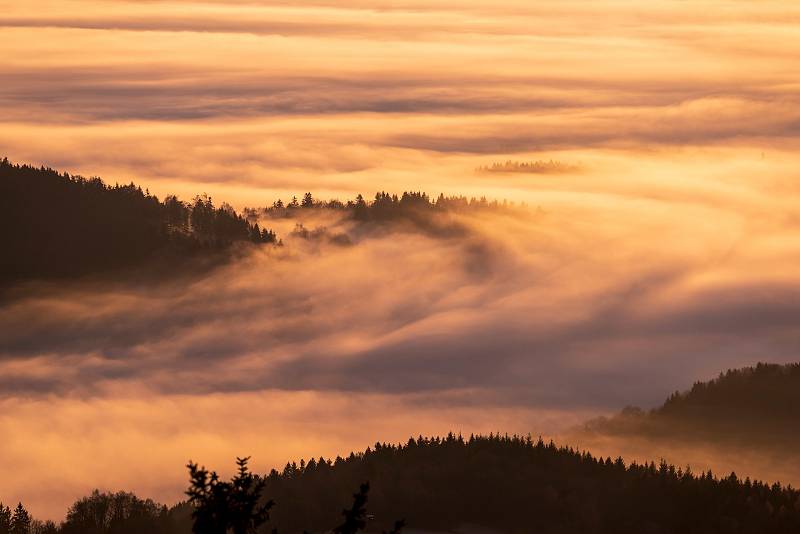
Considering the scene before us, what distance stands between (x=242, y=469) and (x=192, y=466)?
1.82 m

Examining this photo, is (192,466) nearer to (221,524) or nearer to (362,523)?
(221,524)

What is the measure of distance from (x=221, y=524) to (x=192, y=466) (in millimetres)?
2177

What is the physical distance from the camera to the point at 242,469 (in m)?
53.8

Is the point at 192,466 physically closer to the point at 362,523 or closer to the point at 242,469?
the point at 242,469

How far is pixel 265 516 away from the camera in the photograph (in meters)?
55.3

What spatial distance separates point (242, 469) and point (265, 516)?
2.45 meters

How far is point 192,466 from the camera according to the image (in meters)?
52.8

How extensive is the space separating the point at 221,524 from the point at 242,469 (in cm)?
190

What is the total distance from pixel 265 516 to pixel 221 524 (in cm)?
244

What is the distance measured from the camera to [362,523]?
177 feet

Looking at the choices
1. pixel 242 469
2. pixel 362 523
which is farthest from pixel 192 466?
pixel 362 523

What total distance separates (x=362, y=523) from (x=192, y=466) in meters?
5.95
